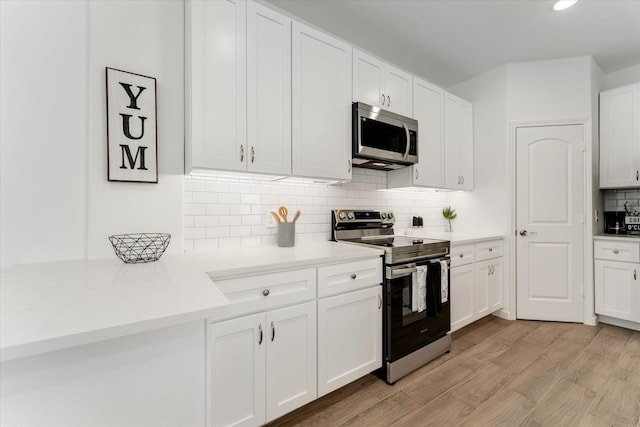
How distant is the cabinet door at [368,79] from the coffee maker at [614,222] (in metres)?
3.03

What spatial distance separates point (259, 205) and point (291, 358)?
1056mm

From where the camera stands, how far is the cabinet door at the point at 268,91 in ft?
5.85

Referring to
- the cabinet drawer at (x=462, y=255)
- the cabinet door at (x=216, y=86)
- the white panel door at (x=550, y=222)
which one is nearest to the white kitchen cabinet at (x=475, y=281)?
the cabinet drawer at (x=462, y=255)

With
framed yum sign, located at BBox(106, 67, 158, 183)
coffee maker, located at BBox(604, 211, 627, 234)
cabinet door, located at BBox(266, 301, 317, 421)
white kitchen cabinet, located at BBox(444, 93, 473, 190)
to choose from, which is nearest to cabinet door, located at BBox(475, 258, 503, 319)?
white kitchen cabinet, located at BBox(444, 93, 473, 190)

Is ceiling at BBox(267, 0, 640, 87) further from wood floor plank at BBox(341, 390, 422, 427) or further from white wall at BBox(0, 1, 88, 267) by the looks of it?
wood floor plank at BBox(341, 390, 422, 427)

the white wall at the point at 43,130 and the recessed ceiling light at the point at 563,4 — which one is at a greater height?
the recessed ceiling light at the point at 563,4

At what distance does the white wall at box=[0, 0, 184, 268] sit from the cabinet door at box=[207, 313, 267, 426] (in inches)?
28.0

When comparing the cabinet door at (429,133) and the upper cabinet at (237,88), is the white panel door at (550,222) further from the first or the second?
the upper cabinet at (237,88)

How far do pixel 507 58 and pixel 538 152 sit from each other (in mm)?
1056

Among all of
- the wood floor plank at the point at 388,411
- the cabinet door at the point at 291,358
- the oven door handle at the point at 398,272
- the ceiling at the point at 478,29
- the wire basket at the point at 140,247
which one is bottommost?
the wood floor plank at the point at 388,411

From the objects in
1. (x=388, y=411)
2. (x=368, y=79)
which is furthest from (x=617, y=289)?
(x=368, y=79)

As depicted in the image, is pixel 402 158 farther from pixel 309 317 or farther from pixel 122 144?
pixel 122 144

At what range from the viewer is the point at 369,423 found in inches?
64.7

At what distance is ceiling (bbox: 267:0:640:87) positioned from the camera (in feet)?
7.39
